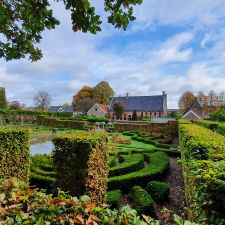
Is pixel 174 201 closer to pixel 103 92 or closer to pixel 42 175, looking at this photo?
pixel 42 175

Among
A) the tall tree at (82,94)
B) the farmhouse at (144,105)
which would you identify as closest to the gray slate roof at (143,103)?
the farmhouse at (144,105)

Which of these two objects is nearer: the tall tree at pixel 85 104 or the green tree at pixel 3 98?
the green tree at pixel 3 98

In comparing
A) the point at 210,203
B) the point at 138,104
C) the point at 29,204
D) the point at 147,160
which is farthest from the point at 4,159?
the point at 138,104

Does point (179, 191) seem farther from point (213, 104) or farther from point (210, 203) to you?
point (213, 104)

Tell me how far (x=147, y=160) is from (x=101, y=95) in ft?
210

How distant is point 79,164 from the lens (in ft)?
22.8

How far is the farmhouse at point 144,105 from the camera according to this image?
69688mm

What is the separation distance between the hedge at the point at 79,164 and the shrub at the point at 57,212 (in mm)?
4146

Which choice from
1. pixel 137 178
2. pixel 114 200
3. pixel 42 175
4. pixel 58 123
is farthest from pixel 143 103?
pixel 114 200

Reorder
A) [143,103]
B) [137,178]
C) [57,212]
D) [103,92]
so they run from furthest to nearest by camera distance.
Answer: [103,92] → [143,103] → [137,178] → [57,212]

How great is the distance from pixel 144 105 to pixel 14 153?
217 ft

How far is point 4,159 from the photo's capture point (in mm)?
7195

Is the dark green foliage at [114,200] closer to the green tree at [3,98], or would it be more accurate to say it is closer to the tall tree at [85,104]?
the green tree at [3,98]

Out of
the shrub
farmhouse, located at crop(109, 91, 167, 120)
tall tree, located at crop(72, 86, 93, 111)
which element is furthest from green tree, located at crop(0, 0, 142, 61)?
tall tree, located at crop(72, 86, 93, 111)
